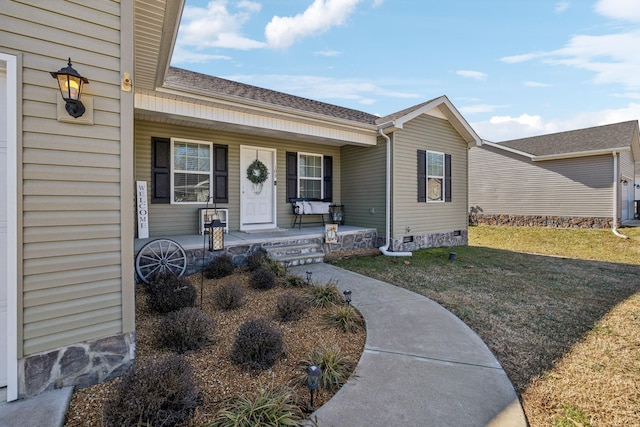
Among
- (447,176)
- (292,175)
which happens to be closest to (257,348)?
(292,175)

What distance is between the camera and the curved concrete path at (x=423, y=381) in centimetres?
188

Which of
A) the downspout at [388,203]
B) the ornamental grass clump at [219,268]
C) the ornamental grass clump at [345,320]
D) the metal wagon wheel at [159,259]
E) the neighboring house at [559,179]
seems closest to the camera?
the ornamental grass clump at [345,320]

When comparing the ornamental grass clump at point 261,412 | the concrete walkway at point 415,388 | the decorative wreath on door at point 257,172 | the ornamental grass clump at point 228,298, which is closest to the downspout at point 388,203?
the decorative wreath on door at point 257,172

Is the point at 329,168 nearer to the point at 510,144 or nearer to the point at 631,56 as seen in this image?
the point at 631,56

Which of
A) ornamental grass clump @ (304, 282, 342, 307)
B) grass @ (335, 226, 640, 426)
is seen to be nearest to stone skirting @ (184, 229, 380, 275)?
grass @ (335, 226, 640, 426)

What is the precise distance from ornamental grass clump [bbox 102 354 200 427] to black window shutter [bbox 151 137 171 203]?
5.07 meters

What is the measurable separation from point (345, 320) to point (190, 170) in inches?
199

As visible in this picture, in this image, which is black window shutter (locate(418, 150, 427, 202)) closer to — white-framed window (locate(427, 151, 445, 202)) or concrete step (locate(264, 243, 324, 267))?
white-framed window (locate(427, 151, 445, 202))

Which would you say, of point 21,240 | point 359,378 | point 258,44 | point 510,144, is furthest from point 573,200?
point 21,240

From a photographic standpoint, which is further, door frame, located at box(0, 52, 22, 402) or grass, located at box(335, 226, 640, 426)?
grass, located at box(335, 226, 640, 426)

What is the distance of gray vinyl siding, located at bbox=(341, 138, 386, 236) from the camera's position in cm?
771

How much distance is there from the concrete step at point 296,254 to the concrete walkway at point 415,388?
9.41ft

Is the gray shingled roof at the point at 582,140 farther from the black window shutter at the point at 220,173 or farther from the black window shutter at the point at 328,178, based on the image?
the black window shutter at the point at 220,173

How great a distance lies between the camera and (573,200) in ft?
41.8
